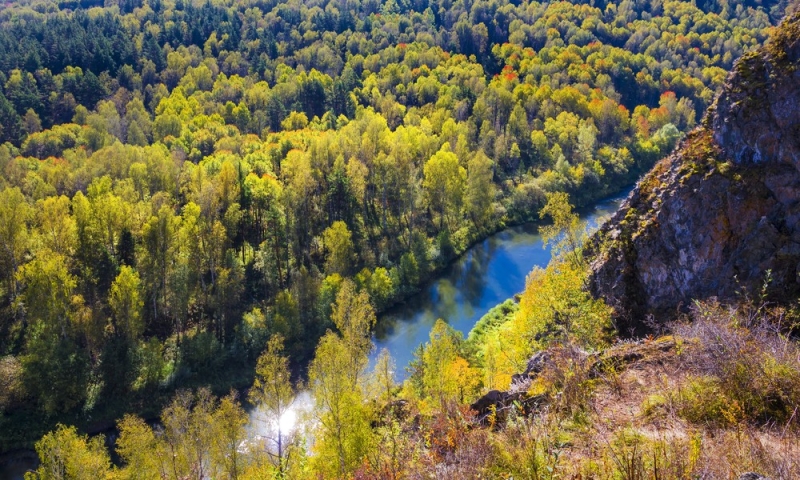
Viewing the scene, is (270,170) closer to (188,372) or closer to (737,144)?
(188,372)

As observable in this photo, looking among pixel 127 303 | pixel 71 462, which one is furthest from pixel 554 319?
pixel 127 303

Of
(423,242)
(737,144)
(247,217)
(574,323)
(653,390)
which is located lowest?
(423,242)

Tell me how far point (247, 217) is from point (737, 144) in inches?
1667

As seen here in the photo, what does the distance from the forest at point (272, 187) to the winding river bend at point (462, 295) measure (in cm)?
181

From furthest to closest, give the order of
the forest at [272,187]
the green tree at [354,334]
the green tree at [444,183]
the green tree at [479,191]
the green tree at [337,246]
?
the green tree at [479,191] → the green tree at [444,183] → the green tree at [337,246] → the forest at [272,187] → the green tree at [354,334]

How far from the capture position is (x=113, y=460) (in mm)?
36062

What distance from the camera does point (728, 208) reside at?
78.4 ft

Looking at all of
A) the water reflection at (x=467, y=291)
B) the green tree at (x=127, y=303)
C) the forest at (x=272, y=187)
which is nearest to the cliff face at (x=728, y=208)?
the forest at (x=272, y=187)

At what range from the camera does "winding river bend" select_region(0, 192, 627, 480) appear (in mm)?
45531

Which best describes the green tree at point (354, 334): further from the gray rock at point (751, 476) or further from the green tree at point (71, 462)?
the gray rock at point (751, 476)

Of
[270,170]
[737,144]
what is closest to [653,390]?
[737,144]

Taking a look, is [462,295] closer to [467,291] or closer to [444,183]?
[467,291]

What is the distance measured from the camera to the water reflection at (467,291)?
48156 mm

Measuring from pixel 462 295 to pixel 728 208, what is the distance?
3238cm
